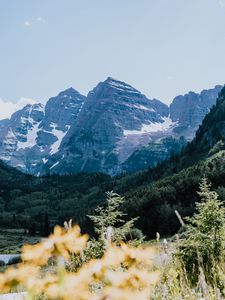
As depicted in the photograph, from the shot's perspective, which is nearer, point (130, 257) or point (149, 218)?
point (130, 257)

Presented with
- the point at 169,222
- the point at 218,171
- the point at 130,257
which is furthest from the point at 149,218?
the point at 130,257

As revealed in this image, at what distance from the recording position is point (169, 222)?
97.8 metres

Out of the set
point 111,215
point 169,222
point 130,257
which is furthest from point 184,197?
point 130,257

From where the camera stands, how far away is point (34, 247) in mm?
1484

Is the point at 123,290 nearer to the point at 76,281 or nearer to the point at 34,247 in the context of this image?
the point at 76,281

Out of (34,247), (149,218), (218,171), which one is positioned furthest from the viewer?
(218,171)

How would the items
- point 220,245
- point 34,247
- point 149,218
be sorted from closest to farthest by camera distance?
point 34,247 → point 220,245 → point 149,218

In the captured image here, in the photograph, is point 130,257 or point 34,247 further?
point 130,257

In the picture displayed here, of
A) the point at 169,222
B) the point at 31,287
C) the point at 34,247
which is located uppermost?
the point at 34,247

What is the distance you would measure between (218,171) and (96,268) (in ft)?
393

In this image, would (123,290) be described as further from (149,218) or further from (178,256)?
(149,218)

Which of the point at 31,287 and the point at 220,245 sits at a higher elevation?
the point at 31,287

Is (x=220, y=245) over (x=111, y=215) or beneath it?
beneath

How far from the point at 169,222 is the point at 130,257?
323 feet
